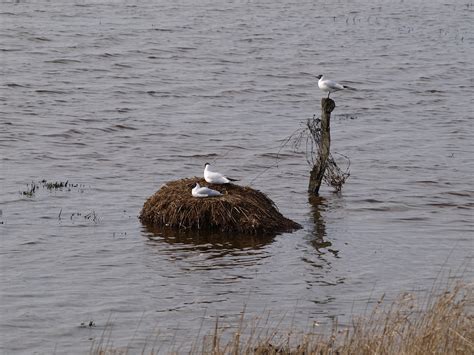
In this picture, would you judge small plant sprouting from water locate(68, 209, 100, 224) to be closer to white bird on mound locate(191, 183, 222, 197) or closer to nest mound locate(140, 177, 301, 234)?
nest mound locate(140, 177, 301, 234)

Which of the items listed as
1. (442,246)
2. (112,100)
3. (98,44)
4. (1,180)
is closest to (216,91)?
(112,100)

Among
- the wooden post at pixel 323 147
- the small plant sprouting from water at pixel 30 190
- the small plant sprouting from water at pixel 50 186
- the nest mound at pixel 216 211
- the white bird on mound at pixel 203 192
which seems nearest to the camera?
Answer: the white bird on mound at pixel 203 192

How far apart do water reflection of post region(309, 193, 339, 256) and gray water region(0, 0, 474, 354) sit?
2.4 inches

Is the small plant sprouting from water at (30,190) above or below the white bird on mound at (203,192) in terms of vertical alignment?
below

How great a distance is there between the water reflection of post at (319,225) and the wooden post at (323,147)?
24 centimetres

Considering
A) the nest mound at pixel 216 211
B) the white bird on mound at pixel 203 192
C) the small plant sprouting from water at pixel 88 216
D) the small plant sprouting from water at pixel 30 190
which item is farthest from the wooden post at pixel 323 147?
the small plant sprouting from water at pixel 30 190

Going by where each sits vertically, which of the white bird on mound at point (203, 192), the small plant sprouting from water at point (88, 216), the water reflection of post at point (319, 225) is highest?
the white bird on mound at point (203, 192)

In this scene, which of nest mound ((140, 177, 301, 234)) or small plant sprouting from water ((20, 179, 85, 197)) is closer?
nest mound ((140, 177, 301, 234))

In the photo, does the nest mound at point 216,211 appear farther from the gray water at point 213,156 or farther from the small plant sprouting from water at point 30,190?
the small plant sprouting from water at point 30,190

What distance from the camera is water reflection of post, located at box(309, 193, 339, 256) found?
15484 millimetres

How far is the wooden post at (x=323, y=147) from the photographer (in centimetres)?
1777

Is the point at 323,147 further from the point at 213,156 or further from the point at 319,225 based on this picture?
the point at 213,156

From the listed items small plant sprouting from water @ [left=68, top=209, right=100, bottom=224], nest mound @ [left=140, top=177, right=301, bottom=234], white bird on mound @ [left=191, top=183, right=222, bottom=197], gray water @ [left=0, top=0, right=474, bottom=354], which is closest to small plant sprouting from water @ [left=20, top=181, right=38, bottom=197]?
gray water @ [left=0, top=0, right=474, bottom=354]

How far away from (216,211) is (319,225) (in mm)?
2414
